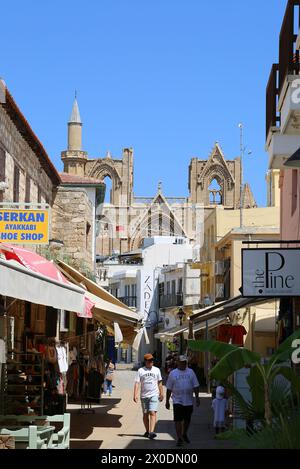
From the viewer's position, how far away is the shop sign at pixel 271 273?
1306 cm

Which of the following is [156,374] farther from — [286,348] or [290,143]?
[286,348]

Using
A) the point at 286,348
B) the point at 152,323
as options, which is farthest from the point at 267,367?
the point at 152,323

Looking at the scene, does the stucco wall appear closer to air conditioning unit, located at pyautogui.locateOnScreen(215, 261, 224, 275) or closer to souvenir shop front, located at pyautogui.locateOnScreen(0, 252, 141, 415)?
souvenir shop front, located at pyautogui.locateOnScreen(0, 252, 141, 415)

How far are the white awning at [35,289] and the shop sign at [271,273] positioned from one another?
96.5 inches

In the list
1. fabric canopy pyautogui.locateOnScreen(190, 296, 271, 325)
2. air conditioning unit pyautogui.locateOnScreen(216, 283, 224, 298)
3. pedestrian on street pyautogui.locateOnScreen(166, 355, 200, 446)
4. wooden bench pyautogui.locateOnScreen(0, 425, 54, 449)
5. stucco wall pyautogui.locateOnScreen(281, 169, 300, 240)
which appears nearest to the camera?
wooden bench pyautogui.locateOnScreen(0, 425, 54, 449)

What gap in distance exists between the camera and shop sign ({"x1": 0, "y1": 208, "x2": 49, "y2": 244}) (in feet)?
56.6

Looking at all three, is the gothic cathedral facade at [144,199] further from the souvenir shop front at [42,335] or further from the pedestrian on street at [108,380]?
the souvenir shop front at [42,335]

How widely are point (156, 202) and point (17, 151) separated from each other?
10493 centimetres

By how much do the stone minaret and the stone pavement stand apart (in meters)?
94.7

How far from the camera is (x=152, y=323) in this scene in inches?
3014

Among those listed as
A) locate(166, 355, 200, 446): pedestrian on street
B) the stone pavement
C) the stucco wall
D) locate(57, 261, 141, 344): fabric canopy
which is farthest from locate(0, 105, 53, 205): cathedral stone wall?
locate(166, 355, 200, 446): pedestrian on street

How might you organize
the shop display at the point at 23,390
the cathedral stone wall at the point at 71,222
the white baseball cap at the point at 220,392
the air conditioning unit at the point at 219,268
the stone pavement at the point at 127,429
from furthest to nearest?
the air conditioning unit at the point at 219,268 < the cathedral stone wall at the point at 71,222 < the white baseball cap at the point at 220,392 < the stone pavement at the point at 127,429 < the shop display at the point at 23,390

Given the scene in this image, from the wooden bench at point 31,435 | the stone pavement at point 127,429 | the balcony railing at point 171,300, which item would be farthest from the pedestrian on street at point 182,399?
the balcony railing at point 171,300

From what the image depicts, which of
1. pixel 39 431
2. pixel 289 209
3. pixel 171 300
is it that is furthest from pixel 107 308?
pixel 171 300
